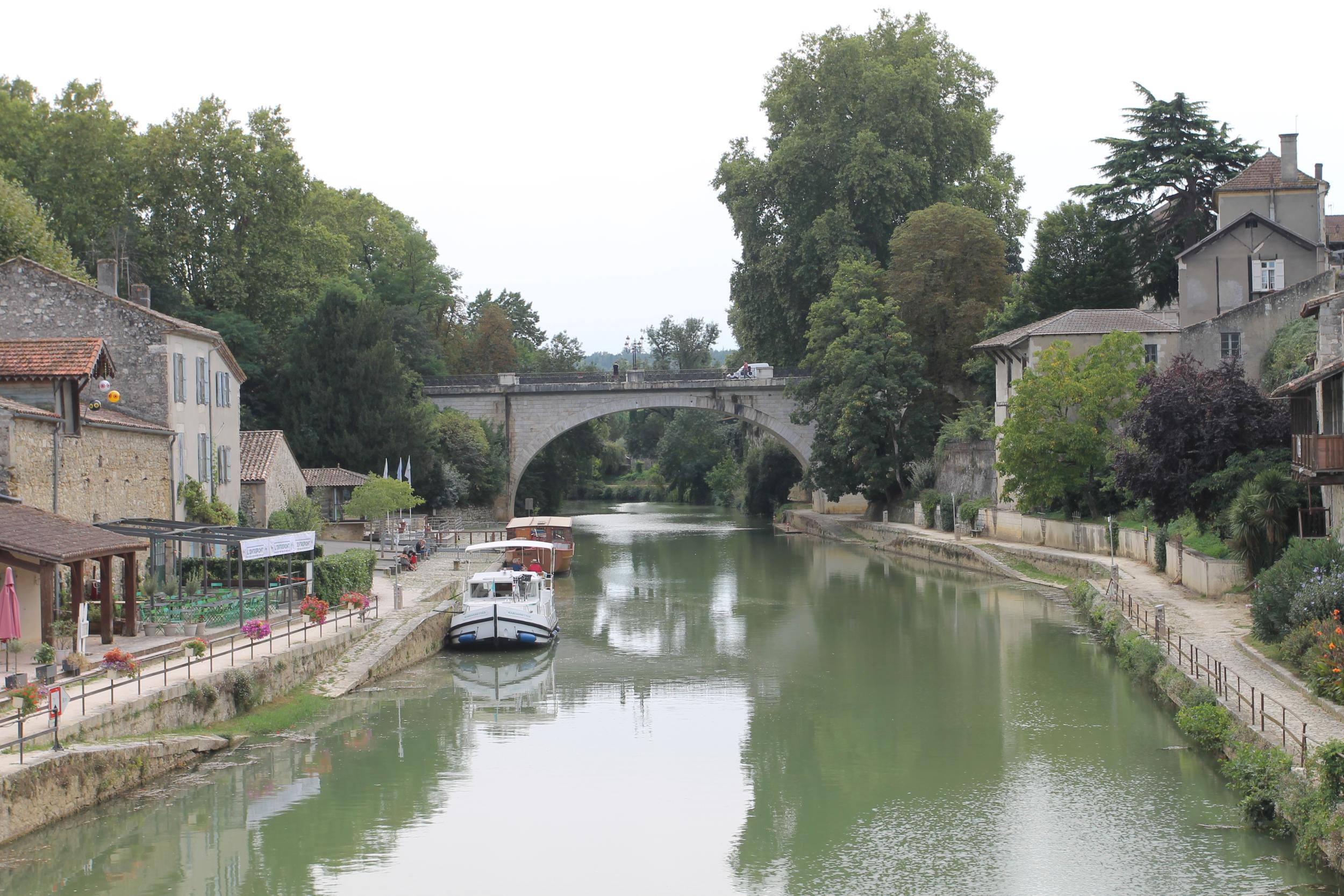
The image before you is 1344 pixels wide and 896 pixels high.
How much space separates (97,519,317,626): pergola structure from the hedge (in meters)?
1.39

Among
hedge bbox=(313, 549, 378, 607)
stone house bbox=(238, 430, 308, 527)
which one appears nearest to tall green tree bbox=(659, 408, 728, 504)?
stone house bbox=(238, 430, 308, 527)

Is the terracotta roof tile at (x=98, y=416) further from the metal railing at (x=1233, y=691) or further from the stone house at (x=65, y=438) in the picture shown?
the metal railing at (x=1233, y=691)

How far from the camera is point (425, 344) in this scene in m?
62.6

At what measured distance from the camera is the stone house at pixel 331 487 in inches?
1784

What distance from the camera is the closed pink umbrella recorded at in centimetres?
1594

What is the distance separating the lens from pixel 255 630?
2061cm

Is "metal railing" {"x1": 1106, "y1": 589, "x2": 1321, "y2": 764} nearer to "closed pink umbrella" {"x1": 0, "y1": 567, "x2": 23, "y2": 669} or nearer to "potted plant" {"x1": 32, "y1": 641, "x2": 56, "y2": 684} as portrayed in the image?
"potted plant" {"x1": 32, "y1": 641, "x2": 56, "y2": 684}

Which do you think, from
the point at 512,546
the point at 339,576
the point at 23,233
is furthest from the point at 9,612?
the point at 23,233

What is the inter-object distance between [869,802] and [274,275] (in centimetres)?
4126

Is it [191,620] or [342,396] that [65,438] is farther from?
[342,396]

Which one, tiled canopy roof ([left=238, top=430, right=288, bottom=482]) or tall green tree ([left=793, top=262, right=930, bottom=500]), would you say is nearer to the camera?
tiled canopy roof ([left=238, top=430, right=288, bottom=482])

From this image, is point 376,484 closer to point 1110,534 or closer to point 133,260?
point 133,260

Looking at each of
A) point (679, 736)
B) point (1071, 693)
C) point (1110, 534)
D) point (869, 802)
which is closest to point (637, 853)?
point (869, 802)

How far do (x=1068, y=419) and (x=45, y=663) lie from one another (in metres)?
30.0
